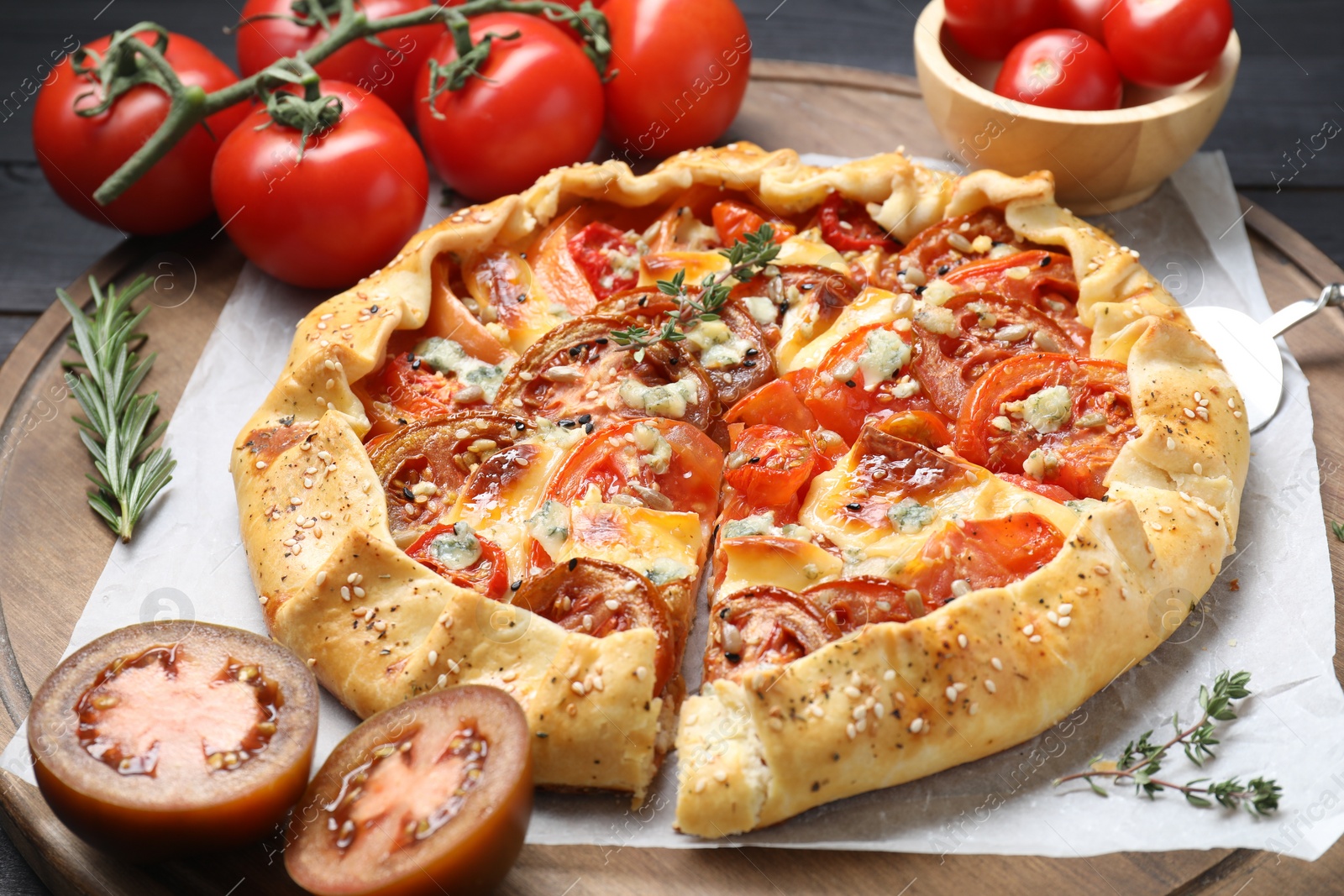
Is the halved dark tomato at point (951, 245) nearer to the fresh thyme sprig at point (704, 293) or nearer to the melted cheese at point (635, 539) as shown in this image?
the fresh thyme sprig at point (704, 293)

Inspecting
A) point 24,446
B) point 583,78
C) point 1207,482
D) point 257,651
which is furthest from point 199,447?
point 1207,482

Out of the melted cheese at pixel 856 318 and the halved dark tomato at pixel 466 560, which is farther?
the melted cheese at pixel 856 318

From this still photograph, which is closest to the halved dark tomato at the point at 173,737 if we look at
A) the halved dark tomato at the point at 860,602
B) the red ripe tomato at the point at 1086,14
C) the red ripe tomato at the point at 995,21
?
the halved dark tomato at the point at 860,602

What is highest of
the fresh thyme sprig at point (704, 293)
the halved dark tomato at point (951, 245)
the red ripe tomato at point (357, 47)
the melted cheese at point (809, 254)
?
the red ripe tomato at point (357, 47)

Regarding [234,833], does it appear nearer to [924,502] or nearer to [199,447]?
[199,447]

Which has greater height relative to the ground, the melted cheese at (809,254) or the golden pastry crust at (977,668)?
the melted cheese at (809,254)

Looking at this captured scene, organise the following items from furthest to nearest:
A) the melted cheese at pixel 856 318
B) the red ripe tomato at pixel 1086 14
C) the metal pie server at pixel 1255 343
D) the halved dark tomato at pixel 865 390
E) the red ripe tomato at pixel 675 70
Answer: the red ripe tomato at pixel 675 70 → the red ripe tomato at pixel 1086 14 → the metal pie server at pixel 1255 343 → the melted cheese at pixel 856 318 → the halved dark tomato at pixel 865 390

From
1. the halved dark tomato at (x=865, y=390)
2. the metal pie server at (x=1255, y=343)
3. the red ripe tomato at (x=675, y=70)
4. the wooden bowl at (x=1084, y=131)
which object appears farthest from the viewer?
the red ripe tomato at (x=675, y=70)

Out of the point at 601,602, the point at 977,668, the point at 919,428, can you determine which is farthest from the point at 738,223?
the point at 977,668
